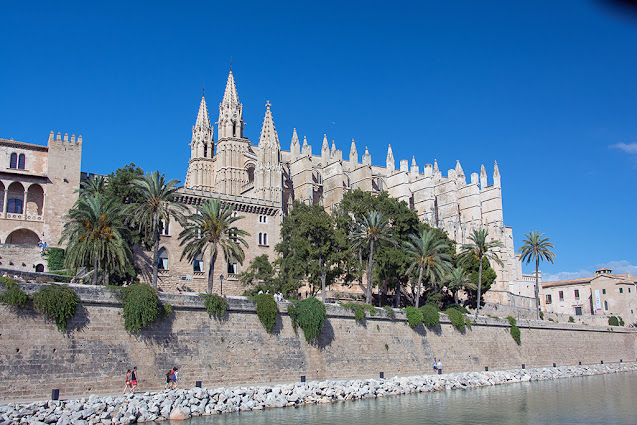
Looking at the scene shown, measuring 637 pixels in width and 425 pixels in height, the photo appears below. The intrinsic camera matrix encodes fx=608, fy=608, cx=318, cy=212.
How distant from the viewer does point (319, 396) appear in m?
27.6

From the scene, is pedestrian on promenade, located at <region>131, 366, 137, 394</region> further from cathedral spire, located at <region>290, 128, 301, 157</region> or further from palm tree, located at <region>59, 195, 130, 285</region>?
cathedral spire, located at <region>290, 128, 301, 157</region>

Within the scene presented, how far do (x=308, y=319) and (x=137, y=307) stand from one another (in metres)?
9.27

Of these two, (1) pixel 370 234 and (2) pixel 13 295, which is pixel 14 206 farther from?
(1) pixel 370 234

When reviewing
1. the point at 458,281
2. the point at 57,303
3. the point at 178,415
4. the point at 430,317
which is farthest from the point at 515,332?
the point at 57,303

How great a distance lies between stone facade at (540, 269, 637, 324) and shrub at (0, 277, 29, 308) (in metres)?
64.6

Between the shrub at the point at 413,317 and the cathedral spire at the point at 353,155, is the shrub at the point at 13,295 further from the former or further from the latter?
the cathedral spire at the point at 353,155

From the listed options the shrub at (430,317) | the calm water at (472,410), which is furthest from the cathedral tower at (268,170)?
the calm water at (472,410)

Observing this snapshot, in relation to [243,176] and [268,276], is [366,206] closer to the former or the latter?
[268,276]

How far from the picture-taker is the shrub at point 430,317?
126 feet

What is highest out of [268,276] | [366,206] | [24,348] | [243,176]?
[243,176]

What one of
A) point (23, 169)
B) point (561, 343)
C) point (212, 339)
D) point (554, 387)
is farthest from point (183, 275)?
point (561, 343)

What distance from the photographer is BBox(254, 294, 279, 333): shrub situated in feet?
96.5

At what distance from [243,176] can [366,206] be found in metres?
18.8

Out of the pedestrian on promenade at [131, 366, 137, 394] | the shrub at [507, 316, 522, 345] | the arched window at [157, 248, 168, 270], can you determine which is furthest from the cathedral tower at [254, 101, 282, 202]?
the pedestrian on promenade at [131, 366, 137, 394]
